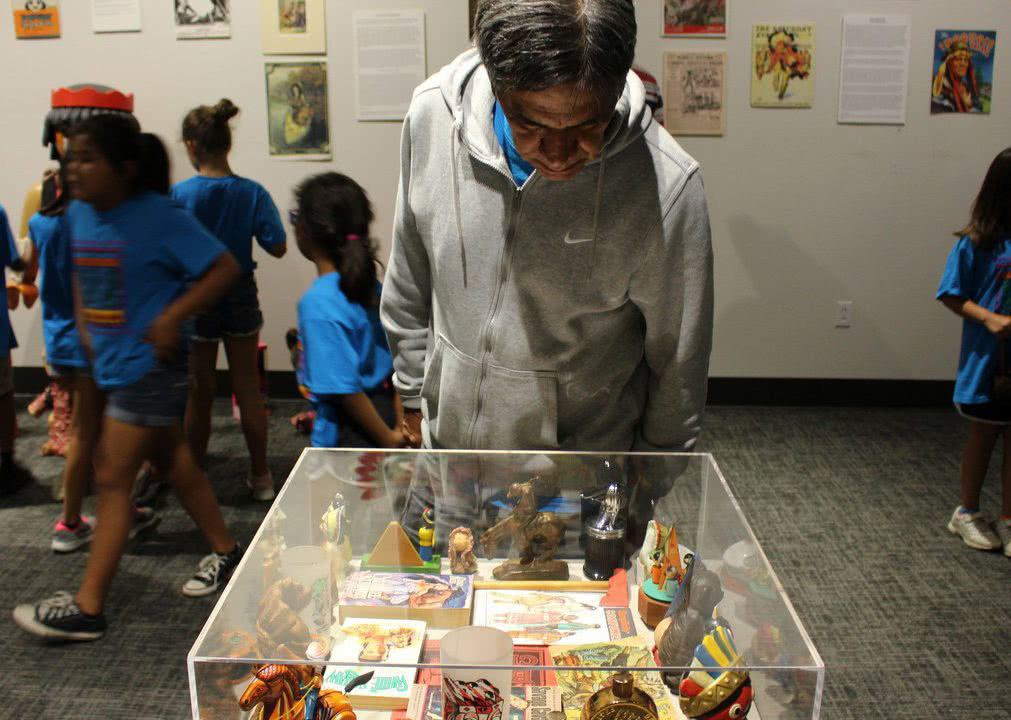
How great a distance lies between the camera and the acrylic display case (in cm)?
94

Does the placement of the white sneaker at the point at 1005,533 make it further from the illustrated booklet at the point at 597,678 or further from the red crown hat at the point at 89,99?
the red crown hat at the point at 89,99

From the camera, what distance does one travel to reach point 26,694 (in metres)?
2.29

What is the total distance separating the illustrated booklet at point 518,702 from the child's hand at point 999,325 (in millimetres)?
2453

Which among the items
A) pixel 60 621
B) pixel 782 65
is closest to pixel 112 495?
pixel 60 621

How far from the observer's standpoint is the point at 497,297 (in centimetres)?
137

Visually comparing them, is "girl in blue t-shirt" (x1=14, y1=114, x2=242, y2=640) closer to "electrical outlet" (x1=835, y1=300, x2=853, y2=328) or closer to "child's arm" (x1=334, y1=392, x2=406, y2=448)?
"child's arm" (x1=334, y1=392, x2=406, y2=448)

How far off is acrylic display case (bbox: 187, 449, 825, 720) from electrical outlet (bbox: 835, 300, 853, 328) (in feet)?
11.1

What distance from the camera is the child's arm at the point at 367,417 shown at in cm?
231

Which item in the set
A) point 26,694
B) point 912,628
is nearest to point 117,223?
point 26,694

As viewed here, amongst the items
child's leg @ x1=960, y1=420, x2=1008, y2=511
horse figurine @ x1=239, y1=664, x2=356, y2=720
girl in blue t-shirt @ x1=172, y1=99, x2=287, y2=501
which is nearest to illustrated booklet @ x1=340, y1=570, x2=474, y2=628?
horse figurine @ x1=239, y1=664, x2=356, y2=720

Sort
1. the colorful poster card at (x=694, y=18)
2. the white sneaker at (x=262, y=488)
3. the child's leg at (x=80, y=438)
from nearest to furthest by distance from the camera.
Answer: the child's leg at (x=80, y=438), the white sneaker at (x=262, y=488), the colorful poster card at (x=694, y=18)

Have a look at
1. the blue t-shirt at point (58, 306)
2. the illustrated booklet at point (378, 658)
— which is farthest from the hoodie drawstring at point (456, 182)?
the blue t-shirt at point (58, 306)

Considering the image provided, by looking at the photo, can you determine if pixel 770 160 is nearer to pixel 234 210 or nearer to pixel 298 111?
pixel 298 111

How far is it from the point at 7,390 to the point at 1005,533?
365 centimetres
